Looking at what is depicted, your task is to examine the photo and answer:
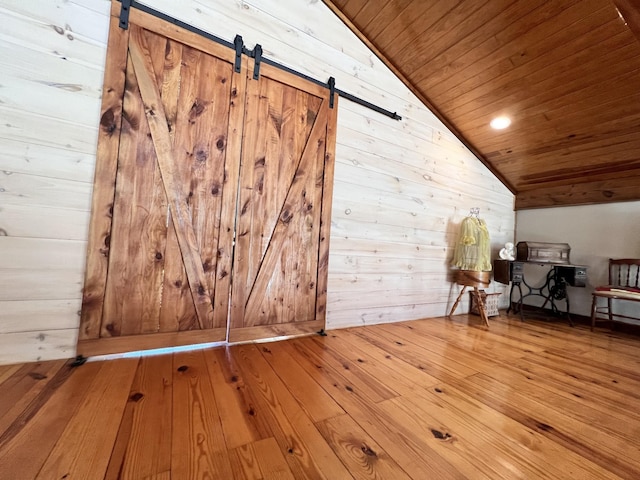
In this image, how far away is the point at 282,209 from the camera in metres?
2.14

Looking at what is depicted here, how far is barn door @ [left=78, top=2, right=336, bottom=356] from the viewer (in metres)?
1.58

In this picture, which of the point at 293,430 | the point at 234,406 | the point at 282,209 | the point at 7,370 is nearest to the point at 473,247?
the point at 282,209

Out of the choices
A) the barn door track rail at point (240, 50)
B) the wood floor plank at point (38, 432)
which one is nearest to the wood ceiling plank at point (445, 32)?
the barn door track rail at point (240, 50)

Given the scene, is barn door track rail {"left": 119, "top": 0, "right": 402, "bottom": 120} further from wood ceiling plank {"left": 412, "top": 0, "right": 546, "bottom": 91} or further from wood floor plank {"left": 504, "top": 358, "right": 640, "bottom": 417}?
wood floor plank {"left": 504, "top": 358, "right": 640, "bottom": 417}

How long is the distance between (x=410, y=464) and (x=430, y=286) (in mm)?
2390

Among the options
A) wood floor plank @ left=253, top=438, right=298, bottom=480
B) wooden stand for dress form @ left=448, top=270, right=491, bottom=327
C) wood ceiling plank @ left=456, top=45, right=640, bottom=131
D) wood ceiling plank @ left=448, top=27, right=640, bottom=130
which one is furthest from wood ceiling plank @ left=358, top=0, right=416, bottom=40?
wood floor plank @ left=253, top=438, right=298, bottom=480

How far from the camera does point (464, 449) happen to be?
38.9 inches

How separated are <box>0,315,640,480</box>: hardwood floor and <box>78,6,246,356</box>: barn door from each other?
0.25m

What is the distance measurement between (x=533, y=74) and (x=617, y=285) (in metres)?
2.71

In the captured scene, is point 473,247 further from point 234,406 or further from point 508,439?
point 234,406

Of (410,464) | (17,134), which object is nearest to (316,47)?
(17,134)

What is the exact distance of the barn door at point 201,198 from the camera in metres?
1.58

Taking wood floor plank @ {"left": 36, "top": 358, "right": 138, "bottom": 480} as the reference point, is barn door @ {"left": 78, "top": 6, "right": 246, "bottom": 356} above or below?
above

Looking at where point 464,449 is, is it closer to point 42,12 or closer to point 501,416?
point 501,416
